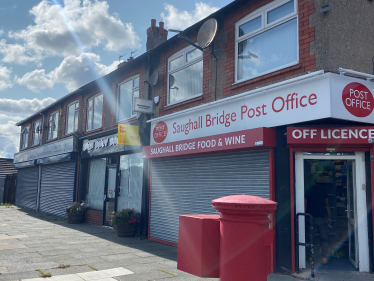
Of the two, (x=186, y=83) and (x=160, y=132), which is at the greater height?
(x=186, y=83)

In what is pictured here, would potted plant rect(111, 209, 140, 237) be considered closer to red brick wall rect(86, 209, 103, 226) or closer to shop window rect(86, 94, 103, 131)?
red brick wall rect(86, 209, 103, 226)

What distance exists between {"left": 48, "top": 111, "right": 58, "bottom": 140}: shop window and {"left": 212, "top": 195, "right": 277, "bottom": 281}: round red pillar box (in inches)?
711

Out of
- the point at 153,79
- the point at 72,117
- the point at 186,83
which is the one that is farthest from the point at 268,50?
the point at 72,117

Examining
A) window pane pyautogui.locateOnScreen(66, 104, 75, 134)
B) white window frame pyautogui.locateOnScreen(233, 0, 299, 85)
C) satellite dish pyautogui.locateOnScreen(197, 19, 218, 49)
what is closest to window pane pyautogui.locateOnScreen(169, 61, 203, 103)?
satellite dish pyautogui.locateOnScreen(197, 19, 218, 49)

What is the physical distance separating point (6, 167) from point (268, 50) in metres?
28.5

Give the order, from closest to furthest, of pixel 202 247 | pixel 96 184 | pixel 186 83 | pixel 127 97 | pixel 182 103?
pixel 202 247 < pixel 182 103 < pixel 186 83 < pixel 127 97 < pixel 96 184

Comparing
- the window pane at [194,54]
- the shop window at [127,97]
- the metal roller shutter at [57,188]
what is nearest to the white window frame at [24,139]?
the metal roller shutter at [57,188]

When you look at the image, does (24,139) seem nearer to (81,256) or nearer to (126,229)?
(126,229)

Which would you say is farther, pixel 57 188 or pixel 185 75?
pixel 57 188

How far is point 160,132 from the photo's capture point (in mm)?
10711

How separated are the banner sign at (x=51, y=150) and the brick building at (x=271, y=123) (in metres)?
5.06

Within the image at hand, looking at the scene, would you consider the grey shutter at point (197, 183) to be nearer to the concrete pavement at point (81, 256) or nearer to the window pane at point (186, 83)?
the concrete pavement at point (81, 256)

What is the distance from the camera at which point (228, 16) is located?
8.88 meters

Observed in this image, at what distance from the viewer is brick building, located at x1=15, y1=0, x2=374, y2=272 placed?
6605mm
